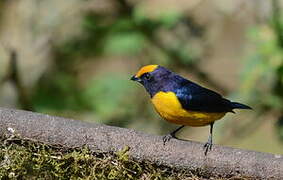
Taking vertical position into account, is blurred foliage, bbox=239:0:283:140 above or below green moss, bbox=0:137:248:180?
above

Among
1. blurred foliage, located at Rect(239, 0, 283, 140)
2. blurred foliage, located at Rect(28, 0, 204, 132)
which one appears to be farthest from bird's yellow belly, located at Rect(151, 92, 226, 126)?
blurred foliage, located at Rect(28, 0, 204, 132)

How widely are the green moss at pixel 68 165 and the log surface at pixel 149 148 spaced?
28mm

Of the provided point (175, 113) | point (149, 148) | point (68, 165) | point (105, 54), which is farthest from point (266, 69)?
point (68, 165)

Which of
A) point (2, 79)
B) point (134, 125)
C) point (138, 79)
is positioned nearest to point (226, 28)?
point (134, 125)

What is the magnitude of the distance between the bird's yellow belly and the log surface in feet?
2.19

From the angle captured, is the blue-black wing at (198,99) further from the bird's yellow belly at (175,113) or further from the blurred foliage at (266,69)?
the blurred foliage at (266,69)

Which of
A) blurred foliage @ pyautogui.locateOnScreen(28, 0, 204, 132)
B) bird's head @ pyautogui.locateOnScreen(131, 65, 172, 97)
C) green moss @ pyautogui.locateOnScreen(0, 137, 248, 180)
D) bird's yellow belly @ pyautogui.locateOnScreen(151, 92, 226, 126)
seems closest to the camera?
green moss @ pyautogui.locateOnScreen(0, 137, 248, 180)

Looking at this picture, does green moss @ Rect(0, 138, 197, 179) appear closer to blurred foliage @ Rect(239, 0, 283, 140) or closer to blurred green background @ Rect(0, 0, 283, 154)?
blurred foliage @ Rect(239, 0, 283, 140)

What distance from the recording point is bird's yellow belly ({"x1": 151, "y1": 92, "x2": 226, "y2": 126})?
3.69 meters

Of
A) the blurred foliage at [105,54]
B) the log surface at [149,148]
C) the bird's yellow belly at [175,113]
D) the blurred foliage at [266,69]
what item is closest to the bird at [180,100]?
the bird's yellow belly at [175,113]

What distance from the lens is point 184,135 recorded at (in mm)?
6977

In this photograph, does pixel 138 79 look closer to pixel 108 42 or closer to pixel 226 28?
pixel 108 42

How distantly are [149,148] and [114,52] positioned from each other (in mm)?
3030

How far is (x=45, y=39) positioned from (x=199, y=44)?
134 centimetres
